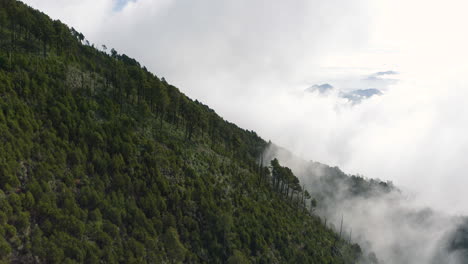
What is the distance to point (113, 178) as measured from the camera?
73188 millimetres

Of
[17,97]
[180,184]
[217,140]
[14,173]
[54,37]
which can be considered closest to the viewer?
[14,173]

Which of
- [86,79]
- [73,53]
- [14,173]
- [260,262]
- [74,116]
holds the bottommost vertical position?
[260,262]

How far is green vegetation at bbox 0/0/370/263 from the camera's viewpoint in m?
53.2

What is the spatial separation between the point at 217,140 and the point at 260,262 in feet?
230

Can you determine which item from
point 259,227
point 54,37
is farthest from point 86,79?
point 259,227

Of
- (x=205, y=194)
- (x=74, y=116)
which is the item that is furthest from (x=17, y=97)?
(x=205, y=194)

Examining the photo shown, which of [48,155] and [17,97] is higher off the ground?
[17,97]

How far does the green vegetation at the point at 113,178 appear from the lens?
53.2m

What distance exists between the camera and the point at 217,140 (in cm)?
14588

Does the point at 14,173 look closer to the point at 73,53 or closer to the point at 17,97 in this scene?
the point at 17,97

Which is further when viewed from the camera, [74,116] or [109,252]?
[74,116]

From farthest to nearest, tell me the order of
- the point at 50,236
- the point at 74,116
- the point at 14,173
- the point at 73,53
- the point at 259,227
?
the point at 73,53 → the point at 259,227 → the point at 74,116 → the point at 14,173 → the point at 50,236

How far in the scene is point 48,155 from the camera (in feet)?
206

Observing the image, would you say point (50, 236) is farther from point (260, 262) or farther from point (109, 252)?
point (260, 262)
